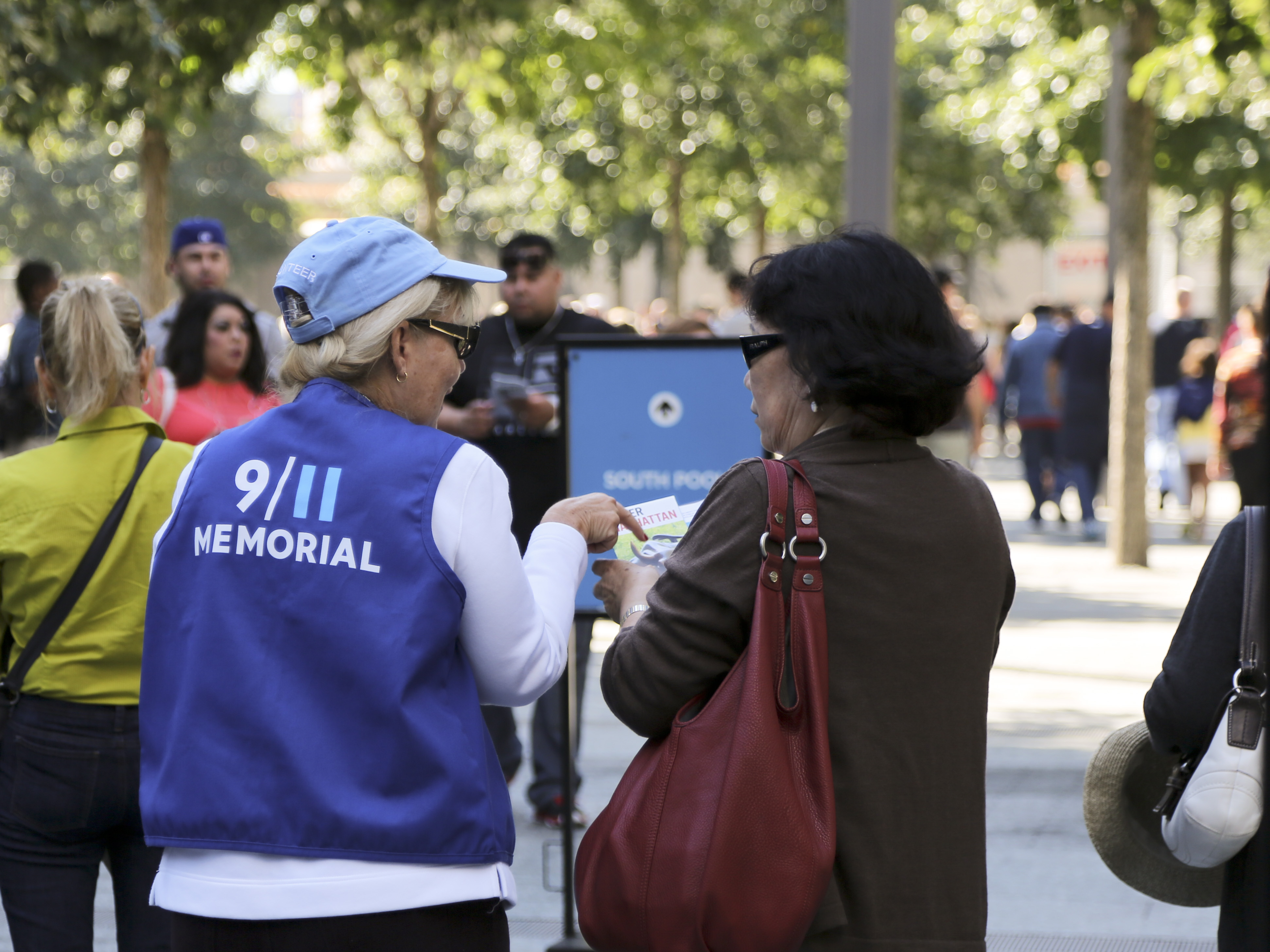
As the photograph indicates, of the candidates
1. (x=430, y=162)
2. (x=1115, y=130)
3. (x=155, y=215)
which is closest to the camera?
(x=155, y=215)

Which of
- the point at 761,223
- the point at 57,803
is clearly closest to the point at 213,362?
the point at 57,803

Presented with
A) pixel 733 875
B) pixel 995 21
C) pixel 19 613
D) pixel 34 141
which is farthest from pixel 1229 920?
pixel 995 21

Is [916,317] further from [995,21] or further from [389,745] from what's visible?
[995,21]

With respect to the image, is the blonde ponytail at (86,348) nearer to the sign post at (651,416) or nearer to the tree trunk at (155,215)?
the sign post at (651,416)

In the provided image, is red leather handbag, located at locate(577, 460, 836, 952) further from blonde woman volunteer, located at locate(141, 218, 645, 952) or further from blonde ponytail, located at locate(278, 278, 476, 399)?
blonde ponytail, located at locate(278, 278, 476, 399)

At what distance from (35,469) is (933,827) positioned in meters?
1.92

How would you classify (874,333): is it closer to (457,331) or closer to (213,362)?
(457,331)

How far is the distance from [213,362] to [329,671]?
3333 millimetres

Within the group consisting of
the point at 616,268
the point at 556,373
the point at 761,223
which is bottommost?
the point at 556,373

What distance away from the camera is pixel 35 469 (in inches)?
120

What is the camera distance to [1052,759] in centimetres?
646

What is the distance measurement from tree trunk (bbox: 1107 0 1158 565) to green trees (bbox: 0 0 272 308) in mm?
6306

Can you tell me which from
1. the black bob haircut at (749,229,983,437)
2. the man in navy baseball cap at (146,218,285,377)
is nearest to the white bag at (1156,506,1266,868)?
the black bob haircut at (749,229,983,437)

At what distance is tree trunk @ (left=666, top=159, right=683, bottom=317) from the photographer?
24.6 meters
